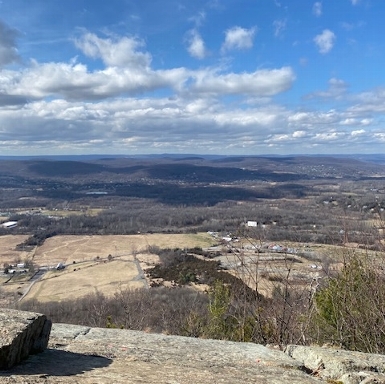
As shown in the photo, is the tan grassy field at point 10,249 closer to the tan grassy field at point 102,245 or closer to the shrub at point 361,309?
the tan grassy field at point 102,245

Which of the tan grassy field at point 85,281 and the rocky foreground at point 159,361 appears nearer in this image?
the rocky foreground at point 159,361

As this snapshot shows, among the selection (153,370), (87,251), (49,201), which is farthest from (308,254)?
Answer: (49,201)

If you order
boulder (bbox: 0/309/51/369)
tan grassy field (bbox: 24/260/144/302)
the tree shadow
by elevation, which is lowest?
tan grassy field (bbox: 24/260/144/302)

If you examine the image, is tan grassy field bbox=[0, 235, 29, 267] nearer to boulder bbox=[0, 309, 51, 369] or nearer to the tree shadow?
boulder bbox=[0, 309, 51, 369]

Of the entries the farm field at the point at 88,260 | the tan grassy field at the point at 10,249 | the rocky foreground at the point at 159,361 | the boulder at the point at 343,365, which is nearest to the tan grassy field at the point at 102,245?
the farm field at the point at 88,260

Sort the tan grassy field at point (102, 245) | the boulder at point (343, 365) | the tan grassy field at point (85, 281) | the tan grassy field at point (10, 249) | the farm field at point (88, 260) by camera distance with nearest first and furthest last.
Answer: the boulder at point (343, 365) → the tan grassy field at point (85, 281) → the farm field at point (88, 260) → the tan grassy field at point (10, 249) → the tan grassy field at point (102, 245)

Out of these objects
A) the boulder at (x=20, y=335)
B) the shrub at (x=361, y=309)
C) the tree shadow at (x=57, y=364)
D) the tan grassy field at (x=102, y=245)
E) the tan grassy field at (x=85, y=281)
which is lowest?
the tan grassy field at (x=102, y=245)

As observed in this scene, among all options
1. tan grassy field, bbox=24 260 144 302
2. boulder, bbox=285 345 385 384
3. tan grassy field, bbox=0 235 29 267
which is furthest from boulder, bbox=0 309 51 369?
tan grassy field, bbox=0 235 29 267
